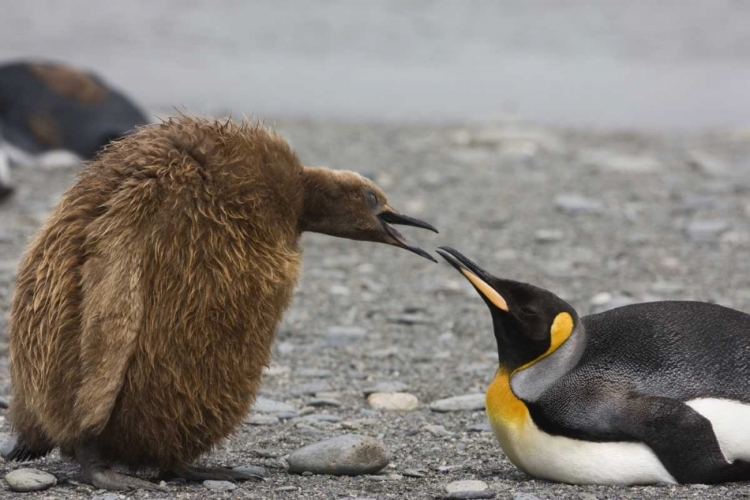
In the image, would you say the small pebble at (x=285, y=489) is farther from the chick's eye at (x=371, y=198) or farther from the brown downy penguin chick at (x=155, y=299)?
the chick's eye at (x=371, y=198)

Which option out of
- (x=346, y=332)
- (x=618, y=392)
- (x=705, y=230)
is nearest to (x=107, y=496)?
(x=618, y=392)

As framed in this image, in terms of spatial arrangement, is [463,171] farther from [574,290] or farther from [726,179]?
[574,290]

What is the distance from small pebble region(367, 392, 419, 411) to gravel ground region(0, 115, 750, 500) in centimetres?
5

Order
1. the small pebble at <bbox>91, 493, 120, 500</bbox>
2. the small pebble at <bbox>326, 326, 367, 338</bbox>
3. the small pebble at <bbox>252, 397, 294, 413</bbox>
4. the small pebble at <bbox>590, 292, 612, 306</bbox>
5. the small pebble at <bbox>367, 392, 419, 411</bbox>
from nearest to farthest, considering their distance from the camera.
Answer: the small pebble at <bbox>91, 493, 120, 500</bbox> → the small pebble at <bbox>252, 397, 294, 413</bbox> → the small pebble at <bbox>367, 392, 419, 411</bbox> → the small pebble at <bbox>326, 326, 367, 338</bbox> → the small pebble at <bbox>590, 292, 612, 306</bbox>

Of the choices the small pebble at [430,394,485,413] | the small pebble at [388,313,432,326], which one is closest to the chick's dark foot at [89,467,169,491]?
the small pebble at [430,394,485,413]

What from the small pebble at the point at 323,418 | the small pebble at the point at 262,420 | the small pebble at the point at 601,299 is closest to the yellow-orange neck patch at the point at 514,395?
the small pebble at the point at 323,418

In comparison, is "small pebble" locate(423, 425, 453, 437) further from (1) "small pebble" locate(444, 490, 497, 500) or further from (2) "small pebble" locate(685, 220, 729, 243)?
(2) "small pebble" locate(685, 220, 729, 243)

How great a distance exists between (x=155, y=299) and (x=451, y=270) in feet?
14.0

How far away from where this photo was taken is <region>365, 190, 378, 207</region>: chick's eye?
3.94m

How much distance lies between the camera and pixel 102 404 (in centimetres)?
338

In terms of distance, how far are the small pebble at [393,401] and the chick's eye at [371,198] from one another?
4.13ft

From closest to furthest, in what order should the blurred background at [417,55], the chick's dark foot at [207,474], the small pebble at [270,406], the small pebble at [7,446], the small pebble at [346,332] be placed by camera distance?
the chick's dark foot at [207,474]
the small pebble at [7,446]
the small pebble at [270,406]
the small pebble at [346,332]
the blurred background at [417,55]

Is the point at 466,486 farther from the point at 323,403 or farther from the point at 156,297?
the point at 323,403

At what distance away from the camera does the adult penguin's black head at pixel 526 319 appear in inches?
148
